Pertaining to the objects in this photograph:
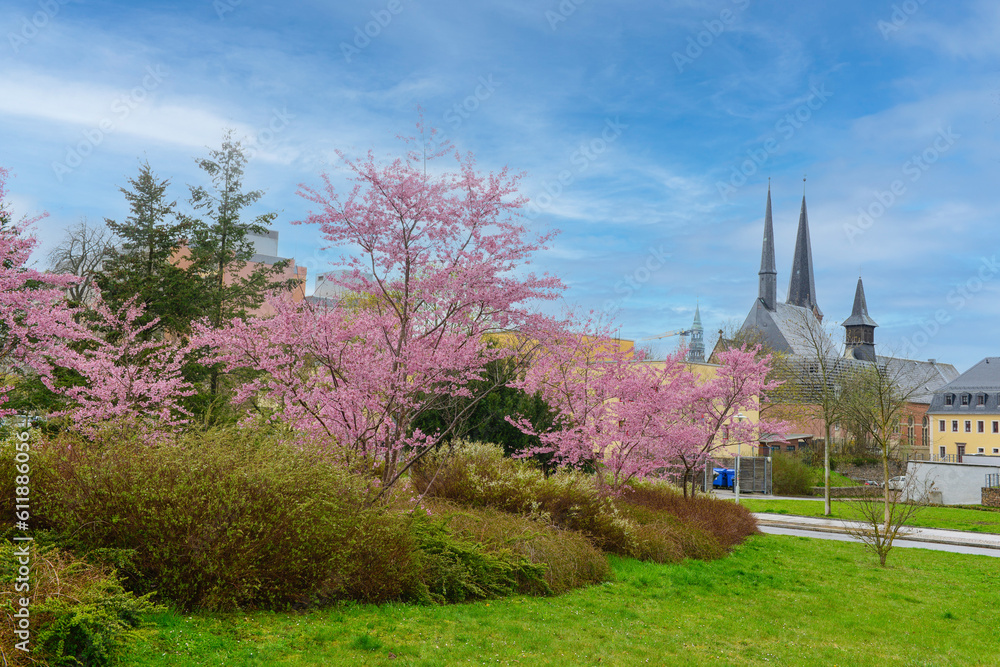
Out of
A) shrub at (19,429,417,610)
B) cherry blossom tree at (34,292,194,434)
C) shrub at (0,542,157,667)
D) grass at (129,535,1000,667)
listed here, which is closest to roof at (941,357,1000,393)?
grass at (129,535,1000,667)

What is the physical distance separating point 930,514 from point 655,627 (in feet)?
76.2

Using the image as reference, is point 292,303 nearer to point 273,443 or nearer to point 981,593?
point 273,443

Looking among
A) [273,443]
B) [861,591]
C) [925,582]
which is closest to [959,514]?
[925,582]

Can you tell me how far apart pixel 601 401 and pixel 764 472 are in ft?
79.5

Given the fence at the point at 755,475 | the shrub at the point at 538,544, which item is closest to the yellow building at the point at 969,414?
the fence at the point at 755,475

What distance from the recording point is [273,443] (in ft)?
25.8

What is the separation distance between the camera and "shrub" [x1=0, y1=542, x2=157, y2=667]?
15.3 ft

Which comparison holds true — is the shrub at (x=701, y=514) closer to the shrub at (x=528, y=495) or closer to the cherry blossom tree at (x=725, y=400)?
the cherry blossom tree at (x=725, y=400)

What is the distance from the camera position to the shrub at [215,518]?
20.8 feet

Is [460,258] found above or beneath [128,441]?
above

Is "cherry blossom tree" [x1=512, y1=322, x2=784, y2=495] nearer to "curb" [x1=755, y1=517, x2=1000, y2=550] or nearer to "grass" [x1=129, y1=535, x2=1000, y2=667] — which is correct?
"grass" [x1=129, y1=535, x2=1000, y2=667]

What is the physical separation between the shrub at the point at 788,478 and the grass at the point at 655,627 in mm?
24124

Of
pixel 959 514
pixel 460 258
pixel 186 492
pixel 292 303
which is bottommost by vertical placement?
pixel 959 514

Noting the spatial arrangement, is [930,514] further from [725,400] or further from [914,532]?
[725,400]
